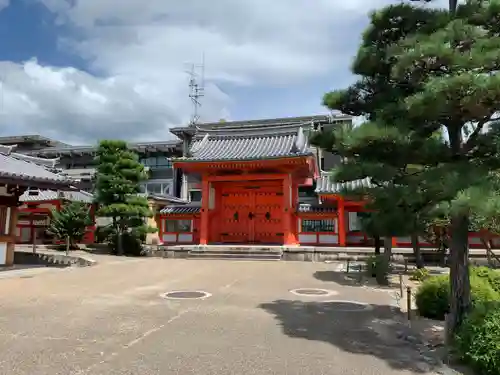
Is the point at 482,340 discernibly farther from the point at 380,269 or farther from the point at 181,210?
the point at 181,210

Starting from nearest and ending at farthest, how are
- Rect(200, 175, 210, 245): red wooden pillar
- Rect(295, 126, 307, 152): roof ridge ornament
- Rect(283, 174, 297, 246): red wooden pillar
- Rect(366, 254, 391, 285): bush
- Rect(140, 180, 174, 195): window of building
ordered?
1. Rect(366, 254, 391, 285): bush
2. Rect(283, 174, 297, 246): red wooden pillar
3. Rect(295, 126, 307, 152): roof ridge ornament
4. Rect(200, 175, 210, 245): red wooden pillar
5. Rect(140, 180, 174, 195): window of building

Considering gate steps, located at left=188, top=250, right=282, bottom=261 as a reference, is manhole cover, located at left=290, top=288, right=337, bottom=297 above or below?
below

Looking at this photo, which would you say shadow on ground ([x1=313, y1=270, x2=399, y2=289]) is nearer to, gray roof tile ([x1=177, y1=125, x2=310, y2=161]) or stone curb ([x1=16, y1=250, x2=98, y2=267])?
gray roof tile ([x1=177, y1=125, x2=310, y2=161])

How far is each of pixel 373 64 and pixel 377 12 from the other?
902 mm

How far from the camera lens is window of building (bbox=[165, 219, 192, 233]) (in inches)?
1092

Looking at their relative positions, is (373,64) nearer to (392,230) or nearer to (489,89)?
(489,89)

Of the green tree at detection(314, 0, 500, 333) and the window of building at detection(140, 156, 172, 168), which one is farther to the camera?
the window of building at detection(140, 156, 172, 168)

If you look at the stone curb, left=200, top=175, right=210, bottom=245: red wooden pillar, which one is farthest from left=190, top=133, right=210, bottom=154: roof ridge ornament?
the stone curb

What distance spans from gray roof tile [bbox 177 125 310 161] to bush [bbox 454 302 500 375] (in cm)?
1673

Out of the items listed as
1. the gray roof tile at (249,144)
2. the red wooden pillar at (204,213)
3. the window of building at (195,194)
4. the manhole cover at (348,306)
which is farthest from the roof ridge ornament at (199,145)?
the manhole cover at (348,306)

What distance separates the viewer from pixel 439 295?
28.0 ft

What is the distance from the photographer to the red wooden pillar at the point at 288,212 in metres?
23.3

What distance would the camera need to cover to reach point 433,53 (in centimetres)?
584

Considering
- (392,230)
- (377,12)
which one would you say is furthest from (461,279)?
(377,12)
